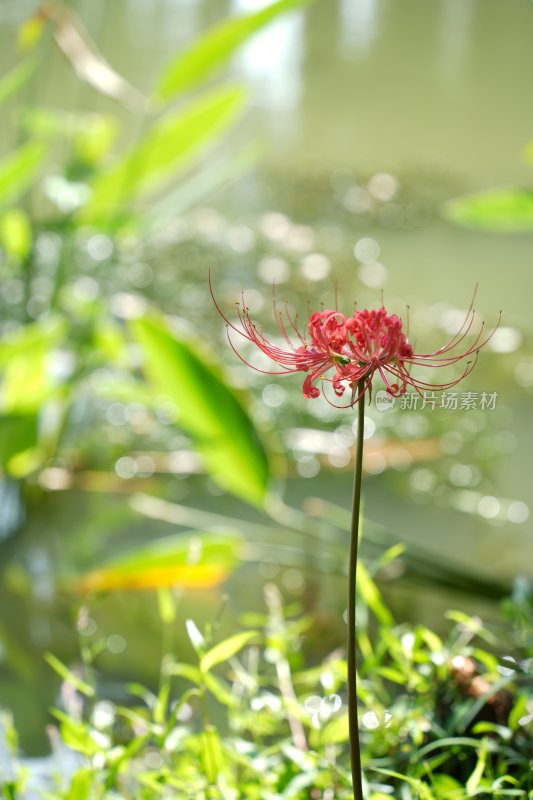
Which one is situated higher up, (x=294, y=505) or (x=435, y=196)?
(x=435, y=196)

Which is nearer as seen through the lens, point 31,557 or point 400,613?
point 400,613

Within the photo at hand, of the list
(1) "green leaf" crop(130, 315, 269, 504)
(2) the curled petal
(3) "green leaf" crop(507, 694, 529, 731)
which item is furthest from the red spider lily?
(1) "green leaf" crop(130, 315, 269, 504)

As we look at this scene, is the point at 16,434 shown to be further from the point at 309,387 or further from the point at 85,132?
the point at 309,387

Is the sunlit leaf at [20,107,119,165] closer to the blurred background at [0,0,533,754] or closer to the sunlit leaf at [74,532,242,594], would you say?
the blurred background at [0,0,533,754]

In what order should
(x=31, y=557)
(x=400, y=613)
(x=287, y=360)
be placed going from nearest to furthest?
1. (x=287, y=360)
2. (x=400, y=613)
3. (x=31, y=557)

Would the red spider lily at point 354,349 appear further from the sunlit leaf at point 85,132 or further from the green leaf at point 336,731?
the sunlit leaf at point 85,132

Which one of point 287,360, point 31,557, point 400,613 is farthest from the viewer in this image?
point 31,557

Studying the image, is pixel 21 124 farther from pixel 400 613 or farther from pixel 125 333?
pixel 400 613

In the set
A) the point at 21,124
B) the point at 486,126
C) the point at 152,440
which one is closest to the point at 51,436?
the point at 152,440
